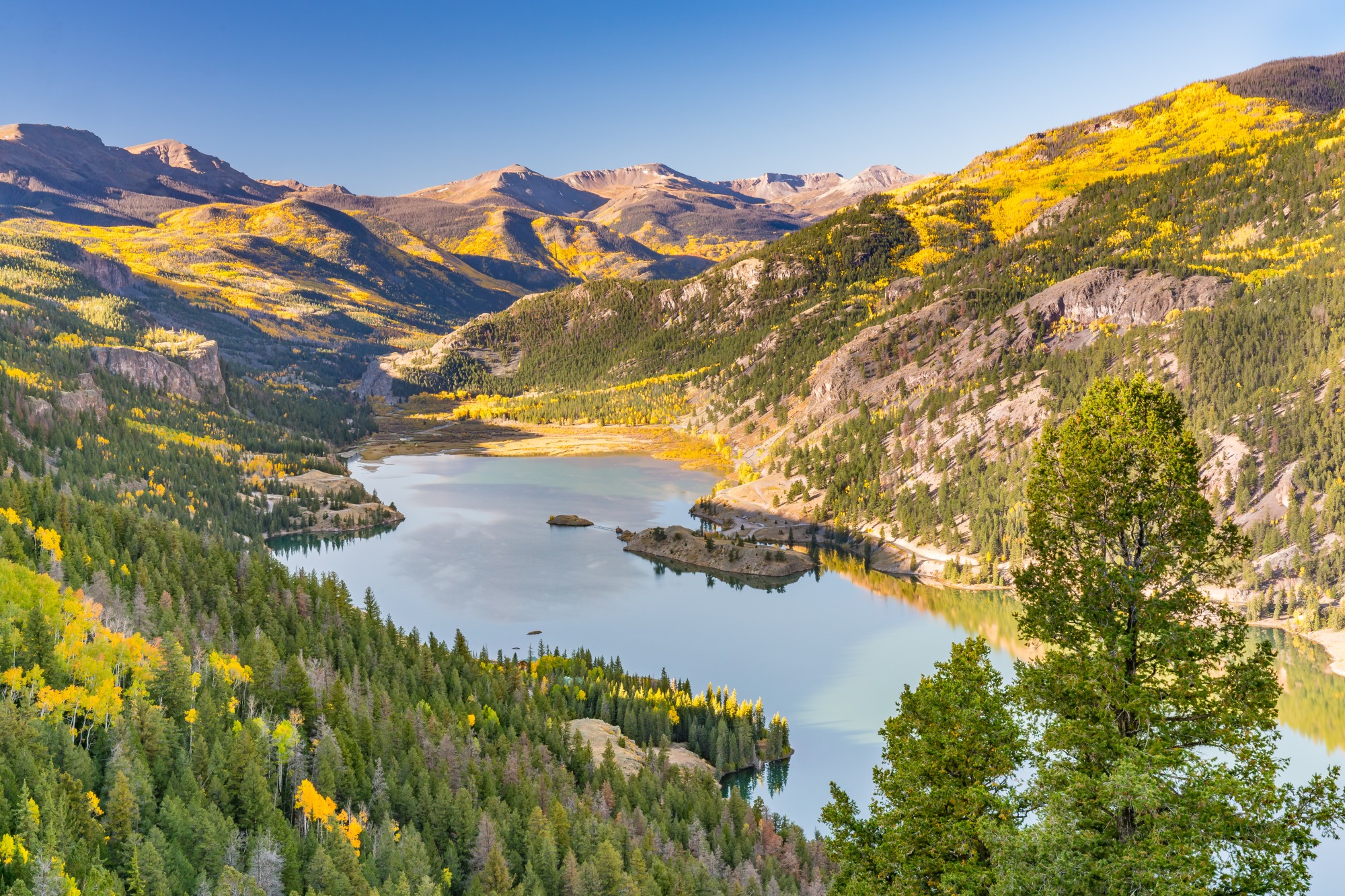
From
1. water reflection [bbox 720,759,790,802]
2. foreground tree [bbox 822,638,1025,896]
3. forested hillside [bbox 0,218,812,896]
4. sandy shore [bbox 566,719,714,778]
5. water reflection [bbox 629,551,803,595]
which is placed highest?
foreground tree [bbox 822,638,1025,896]

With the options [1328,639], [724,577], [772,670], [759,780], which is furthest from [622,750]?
[1328,639]

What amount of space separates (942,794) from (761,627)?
11463cm

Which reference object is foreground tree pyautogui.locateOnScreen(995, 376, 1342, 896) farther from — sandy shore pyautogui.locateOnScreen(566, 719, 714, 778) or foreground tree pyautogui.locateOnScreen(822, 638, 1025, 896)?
sandy shore pyautogui.locateOnScreen(566, 719, 714, 778)

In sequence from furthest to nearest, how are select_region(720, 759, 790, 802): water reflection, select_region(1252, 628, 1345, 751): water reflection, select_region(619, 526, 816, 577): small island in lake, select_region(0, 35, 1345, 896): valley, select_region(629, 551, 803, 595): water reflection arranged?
select_region(619, 526, 816, 577): small island in lake → select_region(629, 551, 803, 595): water reflection → select_region(1252, 628, 1345, 751): water reflection → select_region(720, 759, 790, 802): water reflection → select_region(0, 35, 1345, 896): valley

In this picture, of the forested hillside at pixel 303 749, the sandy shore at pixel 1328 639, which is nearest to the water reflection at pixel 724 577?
the forested hillside at pixel 303 749

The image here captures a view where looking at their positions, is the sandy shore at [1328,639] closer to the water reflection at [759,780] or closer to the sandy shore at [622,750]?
the water reflection at [759,780]

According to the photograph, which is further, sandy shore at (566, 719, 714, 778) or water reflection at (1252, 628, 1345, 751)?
water reflection at (1252, 628, 1345, 751)

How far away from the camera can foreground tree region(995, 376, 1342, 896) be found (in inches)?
756

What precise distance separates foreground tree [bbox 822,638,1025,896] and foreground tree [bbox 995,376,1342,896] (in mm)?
1204

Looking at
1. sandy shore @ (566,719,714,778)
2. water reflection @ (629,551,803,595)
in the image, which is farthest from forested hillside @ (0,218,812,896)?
water reflection @ (629,551,803,595)

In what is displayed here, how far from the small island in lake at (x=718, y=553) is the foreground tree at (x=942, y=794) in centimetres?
13878

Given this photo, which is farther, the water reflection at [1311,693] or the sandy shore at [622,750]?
the water reflection at [1311,693]

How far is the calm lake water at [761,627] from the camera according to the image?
94.2 metres

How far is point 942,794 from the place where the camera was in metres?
23.6
